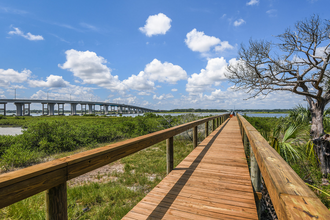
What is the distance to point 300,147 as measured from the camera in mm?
6410

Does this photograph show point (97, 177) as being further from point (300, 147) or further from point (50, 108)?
point (50, 108)

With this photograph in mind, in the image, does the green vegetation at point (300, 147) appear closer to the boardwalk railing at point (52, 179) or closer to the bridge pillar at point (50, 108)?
the boardwalk railing at point (52, 179)

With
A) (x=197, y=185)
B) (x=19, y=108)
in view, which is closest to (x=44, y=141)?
(x=197, y=185)

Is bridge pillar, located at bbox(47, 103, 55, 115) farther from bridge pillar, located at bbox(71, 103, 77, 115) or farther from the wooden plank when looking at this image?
the wooden plank

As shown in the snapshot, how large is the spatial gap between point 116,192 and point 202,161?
232cm

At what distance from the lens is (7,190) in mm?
943

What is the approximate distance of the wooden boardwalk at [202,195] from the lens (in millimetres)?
2143

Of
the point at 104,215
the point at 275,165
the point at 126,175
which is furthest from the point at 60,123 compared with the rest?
the point at 275,165

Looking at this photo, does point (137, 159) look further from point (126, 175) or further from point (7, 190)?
point (7, 190)

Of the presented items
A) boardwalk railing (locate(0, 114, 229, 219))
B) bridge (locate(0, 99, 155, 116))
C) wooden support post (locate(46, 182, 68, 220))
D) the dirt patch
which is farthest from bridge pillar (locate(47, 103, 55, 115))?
wooden support post (locate(46, 182, 68, 220))

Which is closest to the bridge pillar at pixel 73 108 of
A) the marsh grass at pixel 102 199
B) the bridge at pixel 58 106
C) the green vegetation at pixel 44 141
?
the bridge at pixel 58 106

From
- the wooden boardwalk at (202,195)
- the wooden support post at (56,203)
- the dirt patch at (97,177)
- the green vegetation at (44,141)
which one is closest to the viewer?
the wooden support post at (56,203)

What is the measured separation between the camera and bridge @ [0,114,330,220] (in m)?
0.93

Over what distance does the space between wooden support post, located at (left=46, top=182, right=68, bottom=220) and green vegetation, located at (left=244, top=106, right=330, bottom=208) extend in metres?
2.87
